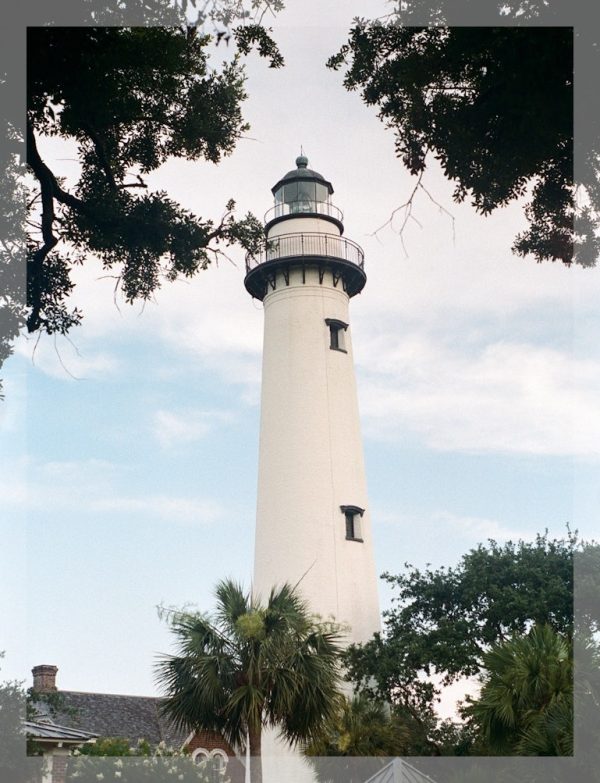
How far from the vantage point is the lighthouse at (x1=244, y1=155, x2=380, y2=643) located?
2316 cm

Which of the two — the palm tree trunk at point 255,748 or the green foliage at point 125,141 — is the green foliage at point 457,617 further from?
the green foliage at point 125,141

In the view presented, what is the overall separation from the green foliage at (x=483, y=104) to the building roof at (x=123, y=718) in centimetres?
1976

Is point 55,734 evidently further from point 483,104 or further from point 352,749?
point 483,104

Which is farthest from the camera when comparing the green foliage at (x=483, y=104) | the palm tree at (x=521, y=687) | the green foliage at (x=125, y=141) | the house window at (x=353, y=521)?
the house window at (x=353, y=521)

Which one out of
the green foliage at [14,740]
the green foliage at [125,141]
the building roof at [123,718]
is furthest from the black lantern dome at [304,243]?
the green foliage at [14,740]

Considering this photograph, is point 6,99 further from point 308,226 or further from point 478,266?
point 308,226

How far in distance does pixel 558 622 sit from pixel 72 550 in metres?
14.9

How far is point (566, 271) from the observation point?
928cm

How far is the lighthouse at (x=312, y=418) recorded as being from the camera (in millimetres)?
23156

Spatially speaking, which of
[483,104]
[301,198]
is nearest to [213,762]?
[301,198]

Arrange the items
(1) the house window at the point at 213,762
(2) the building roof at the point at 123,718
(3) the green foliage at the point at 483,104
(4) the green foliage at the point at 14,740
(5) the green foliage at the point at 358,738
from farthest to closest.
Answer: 1. (2) the building roof at the point at 123,718
2. (5) the green foliage at the point at 358,738
3. (1) the house window at the point at 213,762
4. (4) the green foliage at the point at 14,740
5. (3) the green foliage at the point at 483,104

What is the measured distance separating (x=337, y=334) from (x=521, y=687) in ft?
47.5

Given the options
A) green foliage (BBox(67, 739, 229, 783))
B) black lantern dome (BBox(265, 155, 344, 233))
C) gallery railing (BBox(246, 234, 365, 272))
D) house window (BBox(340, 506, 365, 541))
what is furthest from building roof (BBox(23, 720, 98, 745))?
black lantern dome (BBox(265, 155, 344, 233))

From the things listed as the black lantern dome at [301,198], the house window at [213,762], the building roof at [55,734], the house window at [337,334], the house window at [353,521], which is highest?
the black lantern dome at [301,198]
